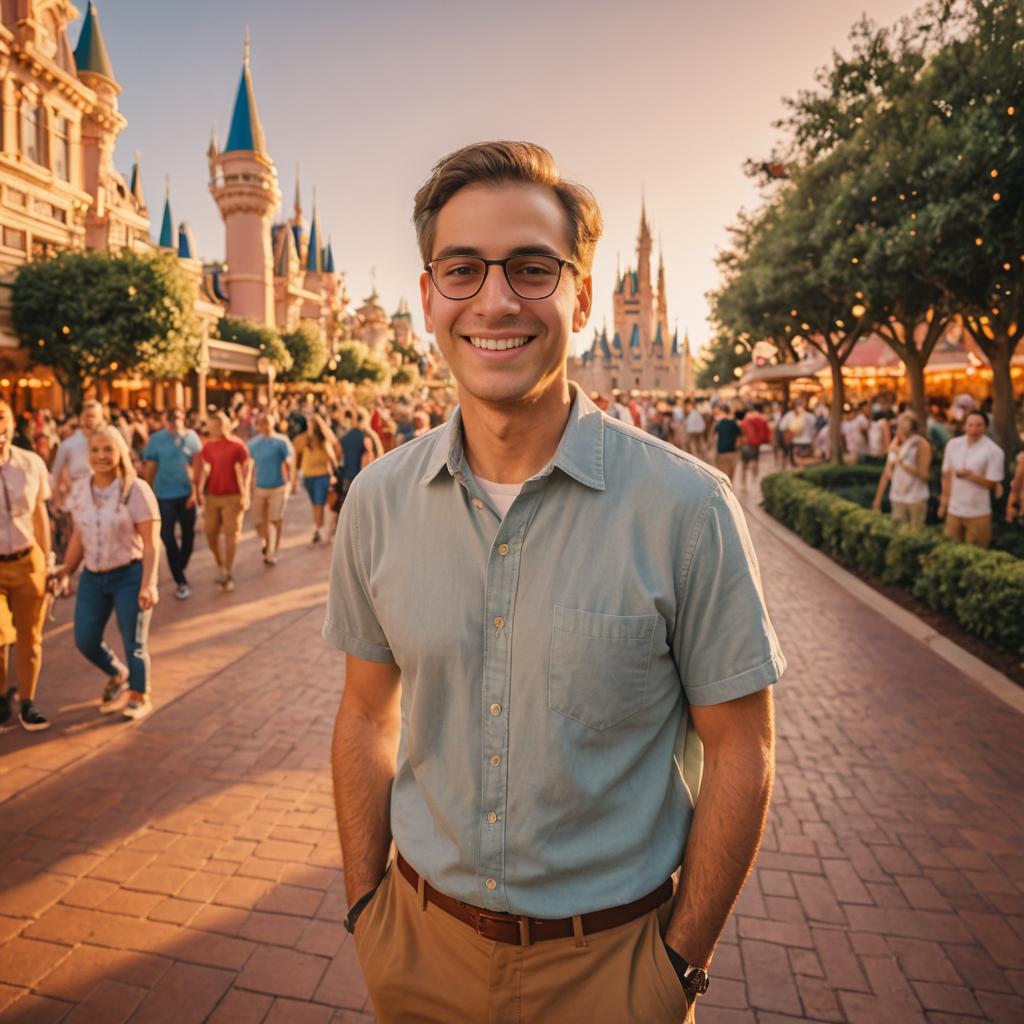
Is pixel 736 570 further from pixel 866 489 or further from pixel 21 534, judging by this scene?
pixel 866 489

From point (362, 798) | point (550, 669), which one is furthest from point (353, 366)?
point (550, 669)

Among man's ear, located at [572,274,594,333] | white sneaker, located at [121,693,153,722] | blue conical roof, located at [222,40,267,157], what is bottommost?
white sneaker, located at [121,693,153,722]

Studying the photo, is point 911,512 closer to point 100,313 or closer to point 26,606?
point 26,606

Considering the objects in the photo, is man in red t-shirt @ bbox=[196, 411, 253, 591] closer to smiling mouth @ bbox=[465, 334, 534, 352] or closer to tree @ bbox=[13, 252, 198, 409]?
smiling mouth @ bbox=[465, 334, 534, 352]

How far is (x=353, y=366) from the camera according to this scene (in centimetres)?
7312

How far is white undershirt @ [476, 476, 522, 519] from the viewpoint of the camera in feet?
5.56

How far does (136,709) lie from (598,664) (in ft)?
16.8

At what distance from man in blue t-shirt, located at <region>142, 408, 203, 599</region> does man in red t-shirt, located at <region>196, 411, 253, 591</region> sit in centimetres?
19

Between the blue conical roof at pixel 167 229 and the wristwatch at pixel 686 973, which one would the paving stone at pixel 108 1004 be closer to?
the wristwatch at pixel 686 973

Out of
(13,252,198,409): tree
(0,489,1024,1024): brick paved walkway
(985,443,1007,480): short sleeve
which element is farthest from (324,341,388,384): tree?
(0,489,1024,1024): brick paved walkway

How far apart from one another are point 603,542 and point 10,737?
539 centimetres

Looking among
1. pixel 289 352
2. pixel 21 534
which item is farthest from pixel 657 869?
pixel 289 352

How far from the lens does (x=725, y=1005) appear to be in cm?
297

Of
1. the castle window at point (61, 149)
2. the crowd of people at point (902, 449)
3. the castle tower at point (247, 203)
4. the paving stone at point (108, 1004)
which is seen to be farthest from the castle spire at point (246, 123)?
the paving stone at point (108, 1004)
